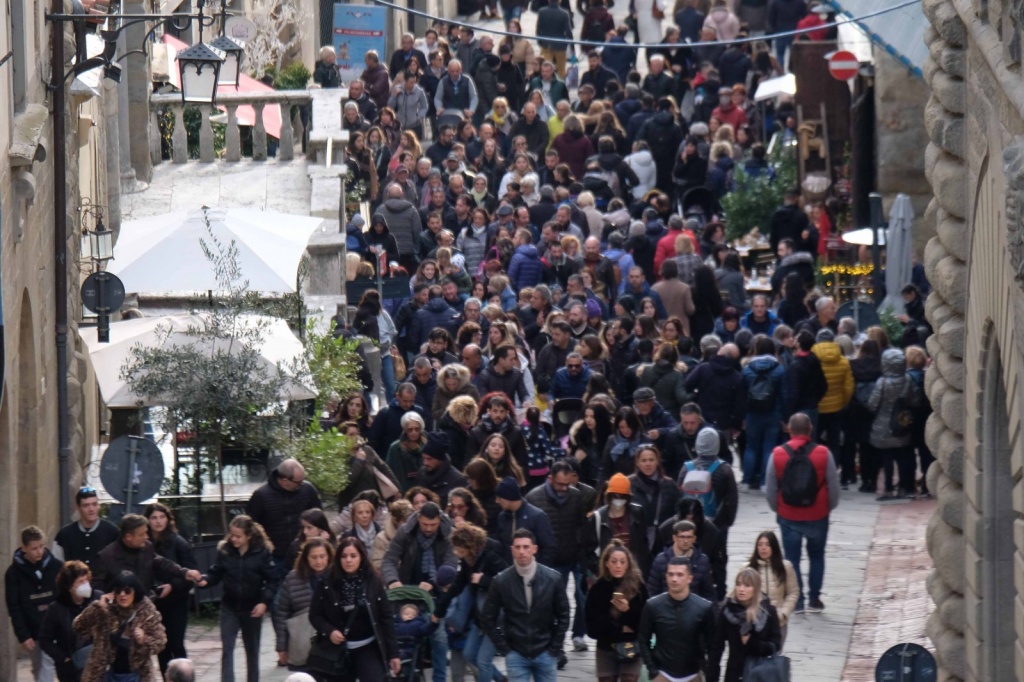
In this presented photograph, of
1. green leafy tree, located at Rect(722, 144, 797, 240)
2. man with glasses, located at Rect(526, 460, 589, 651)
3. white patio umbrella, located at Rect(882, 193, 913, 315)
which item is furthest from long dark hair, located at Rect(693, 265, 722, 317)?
man with glasses, located at Rect(526, 460, 589, 651)

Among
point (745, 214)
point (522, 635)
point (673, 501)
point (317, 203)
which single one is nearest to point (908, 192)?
point (745, 214)

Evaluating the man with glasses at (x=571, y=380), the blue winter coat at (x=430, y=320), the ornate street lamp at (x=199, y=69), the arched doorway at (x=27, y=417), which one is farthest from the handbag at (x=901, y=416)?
the arched doorway at (x=27, y=417)

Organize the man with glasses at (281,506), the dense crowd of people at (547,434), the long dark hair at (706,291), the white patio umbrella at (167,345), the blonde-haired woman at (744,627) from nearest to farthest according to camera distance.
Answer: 1. the blonde-haired woman at (744,627)
2. the dense crowd of people at (547,434)
3. the man with glasses at (281,506)
4. the white patio umbrella at (167,345)
5. the long dark hair at (706,291)

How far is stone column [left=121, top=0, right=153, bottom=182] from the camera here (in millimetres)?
26500

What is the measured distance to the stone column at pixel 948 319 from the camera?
1238cm

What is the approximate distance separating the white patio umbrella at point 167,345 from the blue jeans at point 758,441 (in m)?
3.85

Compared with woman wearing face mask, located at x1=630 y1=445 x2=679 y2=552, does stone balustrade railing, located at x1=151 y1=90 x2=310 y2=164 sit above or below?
above

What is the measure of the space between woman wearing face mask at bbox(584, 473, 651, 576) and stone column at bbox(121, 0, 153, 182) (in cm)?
1297

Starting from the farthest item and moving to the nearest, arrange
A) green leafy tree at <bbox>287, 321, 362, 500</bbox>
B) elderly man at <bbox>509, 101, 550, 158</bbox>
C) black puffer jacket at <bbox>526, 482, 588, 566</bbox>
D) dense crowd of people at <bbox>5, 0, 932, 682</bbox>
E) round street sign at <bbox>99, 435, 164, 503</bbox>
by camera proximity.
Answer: elderly man at <bbox>509, 101, 550, 158</bbox>, green leafy tree at <bbox>287, 321, 362, 500</bbox>, black puffer jacket at <bbox>526, 482, 588, 566</bbox>, round street sign at <bbox>99, 435, 164, 503</bbox>, dense crowd of people at <bbox>5, 0, 932, 682</bbox>

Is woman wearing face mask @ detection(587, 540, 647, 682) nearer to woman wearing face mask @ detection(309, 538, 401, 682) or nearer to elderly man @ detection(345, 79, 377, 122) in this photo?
woman wearing face mask @ detection(309, 538, 401, 682)

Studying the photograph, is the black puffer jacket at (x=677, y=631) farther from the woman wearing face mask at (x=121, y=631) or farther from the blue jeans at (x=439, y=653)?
the woman wearing face mask at (x=121, y=631)

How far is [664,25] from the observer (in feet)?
133

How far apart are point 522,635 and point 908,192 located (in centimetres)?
1360

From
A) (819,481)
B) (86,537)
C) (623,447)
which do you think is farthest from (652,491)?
(86,537)
